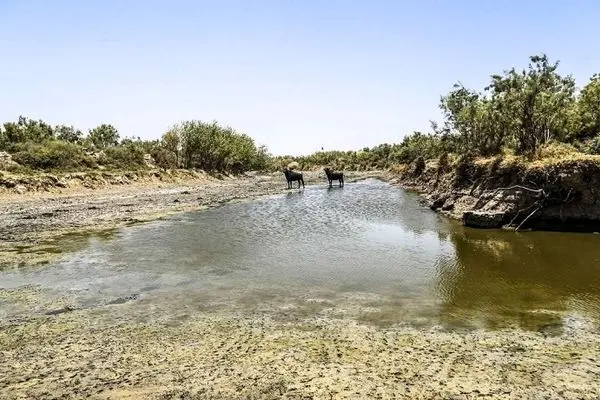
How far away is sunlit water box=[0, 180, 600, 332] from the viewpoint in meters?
10.8

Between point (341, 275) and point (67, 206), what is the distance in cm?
2715

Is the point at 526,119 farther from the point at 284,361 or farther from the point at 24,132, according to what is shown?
the point at 24,132

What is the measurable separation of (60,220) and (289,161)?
117821 mm

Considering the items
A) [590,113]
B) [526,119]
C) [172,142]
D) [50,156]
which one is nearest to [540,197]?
[526,119]

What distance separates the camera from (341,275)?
47.3 feet

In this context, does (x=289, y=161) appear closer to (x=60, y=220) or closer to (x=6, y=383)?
(x=60, y=220)

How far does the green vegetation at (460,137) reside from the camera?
28.5 m

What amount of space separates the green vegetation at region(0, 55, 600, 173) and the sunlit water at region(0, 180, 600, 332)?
1016cm

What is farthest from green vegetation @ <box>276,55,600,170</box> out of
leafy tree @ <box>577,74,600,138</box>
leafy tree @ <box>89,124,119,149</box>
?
leafy tree @ <box>89,124,119,149</box>

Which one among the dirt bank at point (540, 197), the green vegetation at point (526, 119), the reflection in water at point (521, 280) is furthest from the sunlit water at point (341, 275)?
the green vegetation at point (526, 119)

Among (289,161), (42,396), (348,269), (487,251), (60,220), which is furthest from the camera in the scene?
(289,161)

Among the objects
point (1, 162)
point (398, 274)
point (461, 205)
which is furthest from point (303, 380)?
point (1, 162)

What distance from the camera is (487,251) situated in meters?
17.7

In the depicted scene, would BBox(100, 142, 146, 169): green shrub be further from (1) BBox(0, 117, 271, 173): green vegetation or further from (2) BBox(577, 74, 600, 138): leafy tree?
(2) BBox(577, 74, 600, 138): leafy tree
